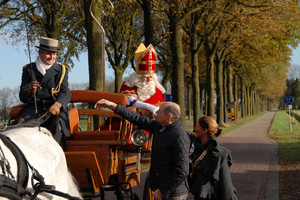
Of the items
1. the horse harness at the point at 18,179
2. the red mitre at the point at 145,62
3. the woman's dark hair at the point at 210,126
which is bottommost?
the horse harness at the point at 18,179

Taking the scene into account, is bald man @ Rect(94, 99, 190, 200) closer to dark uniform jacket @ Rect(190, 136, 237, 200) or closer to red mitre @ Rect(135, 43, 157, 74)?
dark uniform jacket @ Rect(190, 136, 237, 200)

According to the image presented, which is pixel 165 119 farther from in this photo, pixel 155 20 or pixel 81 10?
pixel 155 20

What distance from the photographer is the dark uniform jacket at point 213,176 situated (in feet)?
12.5

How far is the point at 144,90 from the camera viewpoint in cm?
693

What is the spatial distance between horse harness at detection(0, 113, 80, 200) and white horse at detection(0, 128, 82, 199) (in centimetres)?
3

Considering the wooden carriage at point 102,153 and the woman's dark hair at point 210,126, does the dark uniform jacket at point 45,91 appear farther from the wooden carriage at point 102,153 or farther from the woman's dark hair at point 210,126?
the woman's dark hair at point 210,126

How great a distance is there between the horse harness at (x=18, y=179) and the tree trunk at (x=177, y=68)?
436 inches

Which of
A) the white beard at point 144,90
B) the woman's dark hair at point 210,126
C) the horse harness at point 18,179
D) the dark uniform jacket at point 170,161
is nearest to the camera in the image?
the horse harness at point 18,179

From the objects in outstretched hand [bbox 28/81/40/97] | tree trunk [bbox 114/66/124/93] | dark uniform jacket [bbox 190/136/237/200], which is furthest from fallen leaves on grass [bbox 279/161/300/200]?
tree trunk [bbox 114/66/124/93]

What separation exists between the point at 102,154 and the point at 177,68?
952cm

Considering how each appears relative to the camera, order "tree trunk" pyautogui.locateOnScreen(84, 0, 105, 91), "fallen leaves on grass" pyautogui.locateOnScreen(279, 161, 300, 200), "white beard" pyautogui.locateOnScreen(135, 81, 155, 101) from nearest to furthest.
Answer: "white beard" pyautogui.locateOnScreen(135, 81, 155, 101), "fallen leaves on grass" pyautogui.locateOnScreen(279, 161, 300, 200), "tree trunk" pyautogui.locateOnScreen(84, 0, 105, 91)

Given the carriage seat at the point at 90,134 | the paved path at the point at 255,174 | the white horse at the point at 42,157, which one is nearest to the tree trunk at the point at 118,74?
the paved path at the point at 255,174

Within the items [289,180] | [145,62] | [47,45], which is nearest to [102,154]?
[47,45]

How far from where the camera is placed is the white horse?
2.92 meters
